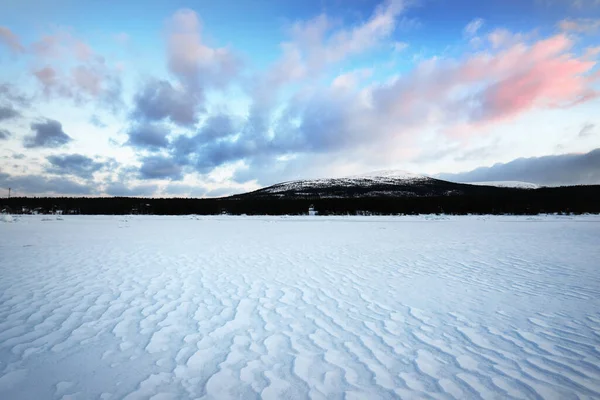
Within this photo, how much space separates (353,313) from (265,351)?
1.82 m

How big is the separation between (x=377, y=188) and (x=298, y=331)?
413ft

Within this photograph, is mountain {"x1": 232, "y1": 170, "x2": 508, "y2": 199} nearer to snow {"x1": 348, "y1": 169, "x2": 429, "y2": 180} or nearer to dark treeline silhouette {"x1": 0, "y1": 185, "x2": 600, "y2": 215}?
snow {"x1": 348, "y1": 169, "x2": 429, "y2": 180}

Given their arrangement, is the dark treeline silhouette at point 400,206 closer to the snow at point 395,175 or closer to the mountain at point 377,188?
the mountain at point 377,188

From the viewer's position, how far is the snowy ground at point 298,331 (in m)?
2.90

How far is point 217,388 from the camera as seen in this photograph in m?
2.84

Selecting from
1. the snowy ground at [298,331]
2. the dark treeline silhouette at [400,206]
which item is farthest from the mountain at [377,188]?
the snowy ground at [298,331]

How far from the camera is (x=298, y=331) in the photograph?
4121 millimetres

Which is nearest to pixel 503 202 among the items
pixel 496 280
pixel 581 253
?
pixel 581 253

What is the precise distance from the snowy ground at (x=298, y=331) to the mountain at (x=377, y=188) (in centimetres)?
9788

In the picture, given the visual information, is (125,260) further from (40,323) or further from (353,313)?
(353,313)

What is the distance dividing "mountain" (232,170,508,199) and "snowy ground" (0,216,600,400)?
3853 inches

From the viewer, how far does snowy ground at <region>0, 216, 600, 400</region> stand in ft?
9.52

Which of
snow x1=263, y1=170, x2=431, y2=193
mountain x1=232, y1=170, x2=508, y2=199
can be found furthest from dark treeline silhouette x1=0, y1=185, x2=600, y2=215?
snow x1=263, y1=170, x2=431, y2=193

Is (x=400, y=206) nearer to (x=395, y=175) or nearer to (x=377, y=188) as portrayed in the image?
(x=377, y=188)
